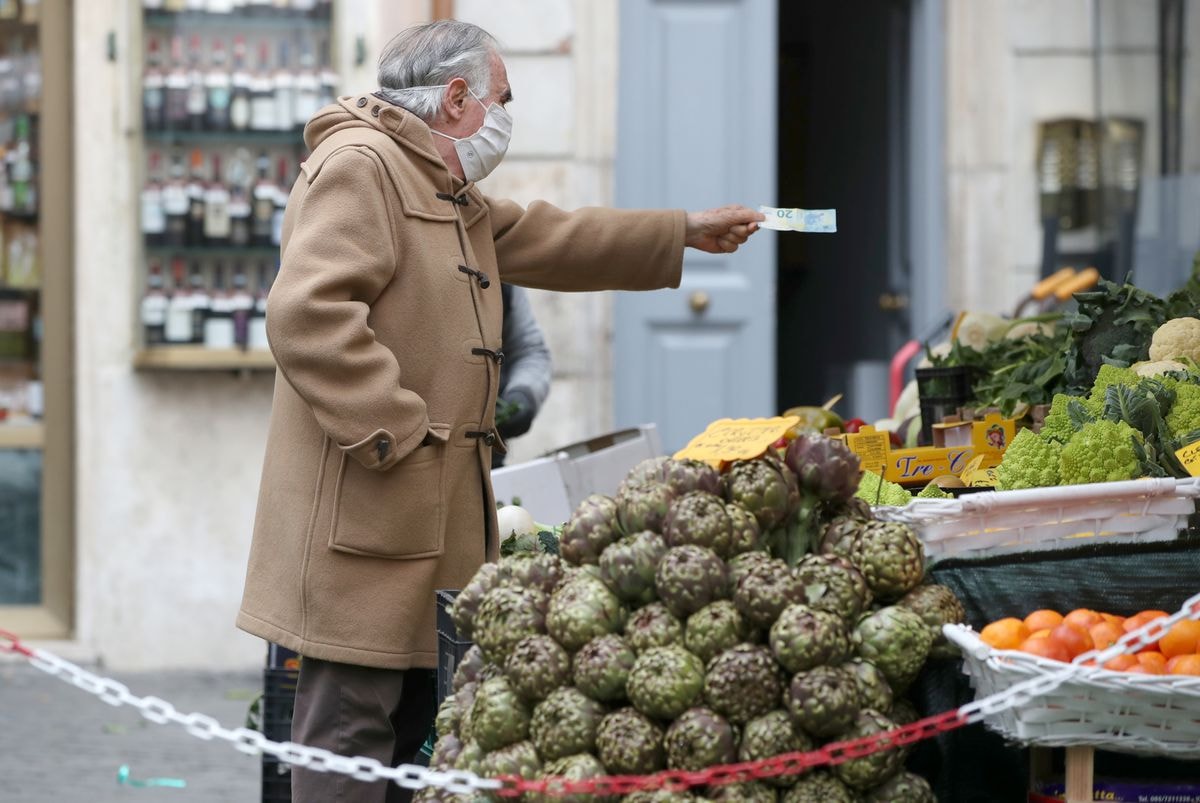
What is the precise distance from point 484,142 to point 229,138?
4010 mm

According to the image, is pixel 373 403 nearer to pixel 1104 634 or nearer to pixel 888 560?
pixel 888 560

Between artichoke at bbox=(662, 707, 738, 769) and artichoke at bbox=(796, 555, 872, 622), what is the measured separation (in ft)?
0.80

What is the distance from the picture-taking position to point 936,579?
2.72 metres

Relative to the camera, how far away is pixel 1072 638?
2.44 metres

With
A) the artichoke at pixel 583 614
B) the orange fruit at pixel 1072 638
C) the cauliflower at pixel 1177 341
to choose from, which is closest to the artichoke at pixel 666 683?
the artichoke at pixel 583 614

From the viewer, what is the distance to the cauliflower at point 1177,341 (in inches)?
141

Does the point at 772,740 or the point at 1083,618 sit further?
the point at 1083,618

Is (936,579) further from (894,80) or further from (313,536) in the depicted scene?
(894,80)

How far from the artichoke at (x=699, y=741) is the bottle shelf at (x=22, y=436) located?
18.8 feet

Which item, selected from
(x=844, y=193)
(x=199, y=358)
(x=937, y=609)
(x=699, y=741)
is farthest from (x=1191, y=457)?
(x=844, y=193)

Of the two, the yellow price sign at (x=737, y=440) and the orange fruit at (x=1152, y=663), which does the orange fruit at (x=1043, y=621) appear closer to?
the orange fruit at (x=1152, y=663)

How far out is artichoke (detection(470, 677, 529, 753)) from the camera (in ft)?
7.91

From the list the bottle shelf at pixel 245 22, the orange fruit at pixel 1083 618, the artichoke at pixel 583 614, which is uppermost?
the bottle shelf at pixel 245 22

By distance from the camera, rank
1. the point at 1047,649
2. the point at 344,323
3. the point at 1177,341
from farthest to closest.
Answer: the point at 1177,341
the point at 344,323
the point at 1047,649
